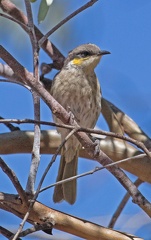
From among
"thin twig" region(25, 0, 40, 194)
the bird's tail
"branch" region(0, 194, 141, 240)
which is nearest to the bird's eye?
the bird's tail

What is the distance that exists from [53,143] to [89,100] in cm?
56

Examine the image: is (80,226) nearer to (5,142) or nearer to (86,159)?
(5,142)

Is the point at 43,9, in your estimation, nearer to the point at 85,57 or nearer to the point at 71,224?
the point at 71,224

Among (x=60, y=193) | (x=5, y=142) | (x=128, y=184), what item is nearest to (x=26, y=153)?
(x=5, y=142)

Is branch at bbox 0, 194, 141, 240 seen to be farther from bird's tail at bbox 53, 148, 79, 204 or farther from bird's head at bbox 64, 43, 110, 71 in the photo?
bird's head at bbox 64, 43, 110, 71

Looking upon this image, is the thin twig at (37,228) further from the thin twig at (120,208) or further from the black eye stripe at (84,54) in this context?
the black eye stripe at (84,54)

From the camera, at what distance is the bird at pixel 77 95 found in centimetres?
343

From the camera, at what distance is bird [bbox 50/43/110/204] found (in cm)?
343

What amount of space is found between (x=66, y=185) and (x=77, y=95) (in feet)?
1.83

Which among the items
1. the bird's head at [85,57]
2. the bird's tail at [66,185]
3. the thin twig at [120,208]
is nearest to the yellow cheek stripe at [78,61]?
the bird's head at [85,57]

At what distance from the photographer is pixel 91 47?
11.9 feet

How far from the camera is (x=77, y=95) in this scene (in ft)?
11.3

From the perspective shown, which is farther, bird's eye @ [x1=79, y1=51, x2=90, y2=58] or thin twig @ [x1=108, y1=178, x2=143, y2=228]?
bird's eye @ [x1=79, y1=51, x2=90, y2=58]

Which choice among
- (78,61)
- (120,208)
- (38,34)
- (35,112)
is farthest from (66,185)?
(35,112)
